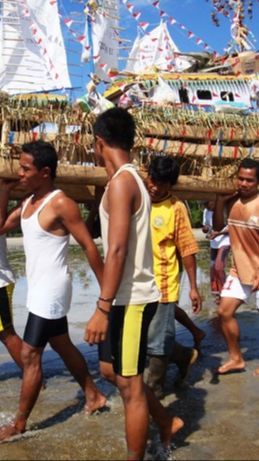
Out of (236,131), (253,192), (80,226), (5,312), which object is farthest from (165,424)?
(236,131)

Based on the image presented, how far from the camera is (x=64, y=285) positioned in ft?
12.4

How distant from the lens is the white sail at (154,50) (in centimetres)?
2894

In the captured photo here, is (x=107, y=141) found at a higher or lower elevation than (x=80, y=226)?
higher

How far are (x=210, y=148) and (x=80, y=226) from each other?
182 centimetres

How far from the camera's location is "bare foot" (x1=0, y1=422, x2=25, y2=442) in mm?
3625

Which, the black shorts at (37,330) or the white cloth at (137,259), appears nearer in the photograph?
the white cloth at (137,259)

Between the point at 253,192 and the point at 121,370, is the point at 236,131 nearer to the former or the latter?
the point at 253,192

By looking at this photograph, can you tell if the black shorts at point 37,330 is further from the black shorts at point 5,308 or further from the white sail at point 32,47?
the white sail at point 32,47

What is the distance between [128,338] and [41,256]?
101cm

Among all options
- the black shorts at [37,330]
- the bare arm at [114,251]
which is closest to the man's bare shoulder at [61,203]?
the black shorts at [37,330]

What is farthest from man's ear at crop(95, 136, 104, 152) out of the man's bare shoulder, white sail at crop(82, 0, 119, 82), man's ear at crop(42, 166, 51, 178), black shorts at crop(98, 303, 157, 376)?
white sail at crop(82, 0, 119, 82)

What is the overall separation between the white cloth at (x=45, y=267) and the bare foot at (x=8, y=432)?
2.42 feet

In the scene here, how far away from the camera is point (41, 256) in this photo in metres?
3.70

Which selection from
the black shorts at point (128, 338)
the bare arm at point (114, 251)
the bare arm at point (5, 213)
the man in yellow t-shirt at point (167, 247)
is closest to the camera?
the bare arm at point (114, 251)
